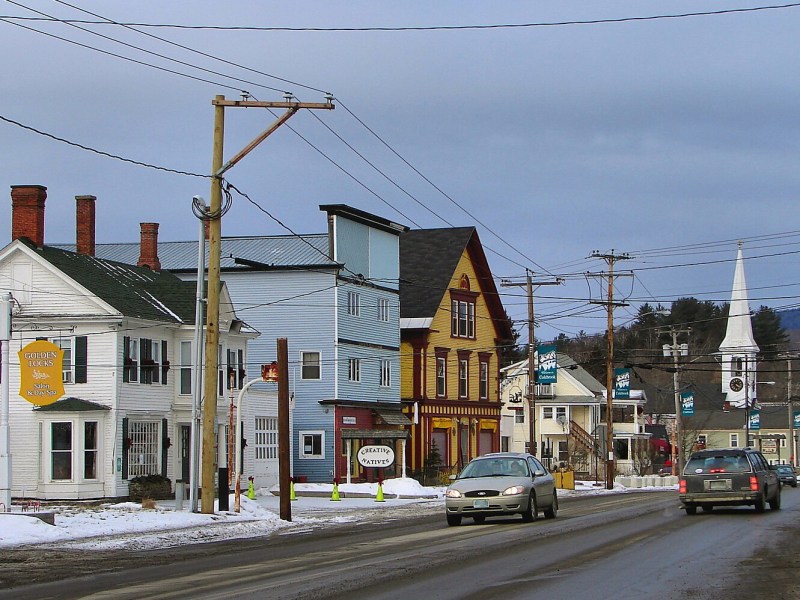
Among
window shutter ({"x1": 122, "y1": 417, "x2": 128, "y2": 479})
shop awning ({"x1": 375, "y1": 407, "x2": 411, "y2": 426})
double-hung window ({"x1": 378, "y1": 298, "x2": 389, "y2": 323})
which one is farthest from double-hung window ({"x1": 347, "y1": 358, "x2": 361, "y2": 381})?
window shutter ({"x1": 122, "y1": 417, "x2": 128, "y2": 479})

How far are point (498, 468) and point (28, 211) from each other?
2156 centimetres

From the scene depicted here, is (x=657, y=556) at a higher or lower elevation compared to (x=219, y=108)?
lower

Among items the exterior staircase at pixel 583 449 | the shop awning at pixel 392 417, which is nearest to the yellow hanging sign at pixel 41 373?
the shop awning at pixel 392 417

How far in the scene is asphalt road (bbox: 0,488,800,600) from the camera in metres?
15.0

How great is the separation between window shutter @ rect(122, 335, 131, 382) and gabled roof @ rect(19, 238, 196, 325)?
0.88 metres

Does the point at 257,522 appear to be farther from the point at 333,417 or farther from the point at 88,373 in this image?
the point at 333,417

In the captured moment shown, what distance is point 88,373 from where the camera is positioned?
4259 cm

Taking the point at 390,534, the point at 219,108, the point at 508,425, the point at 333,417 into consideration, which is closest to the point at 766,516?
the point at 390,534

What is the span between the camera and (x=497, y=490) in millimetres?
28625

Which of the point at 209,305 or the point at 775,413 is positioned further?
the point at 775,413

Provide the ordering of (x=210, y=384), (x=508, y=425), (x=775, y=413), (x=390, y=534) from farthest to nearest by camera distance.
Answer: (x=775, y=413), (x=508, y=425), (x=210, y=384), (x=390, y=534)

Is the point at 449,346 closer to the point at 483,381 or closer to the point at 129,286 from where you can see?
the point at 483,381

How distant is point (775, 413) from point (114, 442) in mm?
107123

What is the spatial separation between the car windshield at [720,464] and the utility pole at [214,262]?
38.8ft
